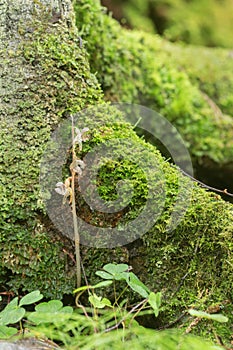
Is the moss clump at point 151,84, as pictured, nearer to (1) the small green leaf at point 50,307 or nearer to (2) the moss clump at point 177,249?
(2) the moss clump at point 177,249

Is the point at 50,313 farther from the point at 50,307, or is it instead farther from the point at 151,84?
the point at 151,84

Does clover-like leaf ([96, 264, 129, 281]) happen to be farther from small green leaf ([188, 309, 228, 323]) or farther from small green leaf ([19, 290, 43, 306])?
small green leaf ([188, 309, 228, 323])

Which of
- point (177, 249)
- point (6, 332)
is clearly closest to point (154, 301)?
point (177, 249)

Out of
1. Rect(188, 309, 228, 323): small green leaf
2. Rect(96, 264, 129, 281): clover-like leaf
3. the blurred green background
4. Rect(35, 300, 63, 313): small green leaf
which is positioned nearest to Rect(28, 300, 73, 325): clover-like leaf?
Rect(35, 300, 63, 313): small green leaf

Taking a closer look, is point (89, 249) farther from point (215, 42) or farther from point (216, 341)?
point (215, 42)

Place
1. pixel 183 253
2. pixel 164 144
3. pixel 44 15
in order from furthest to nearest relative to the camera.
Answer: pixel 164 144, pixel 44 15, pixel 183 253

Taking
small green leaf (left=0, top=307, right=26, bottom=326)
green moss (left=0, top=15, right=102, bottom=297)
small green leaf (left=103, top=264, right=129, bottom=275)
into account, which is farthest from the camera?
green moss (left=0, top=15, right=102, bottom=297)

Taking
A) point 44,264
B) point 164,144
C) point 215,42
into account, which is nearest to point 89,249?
point 44,264
